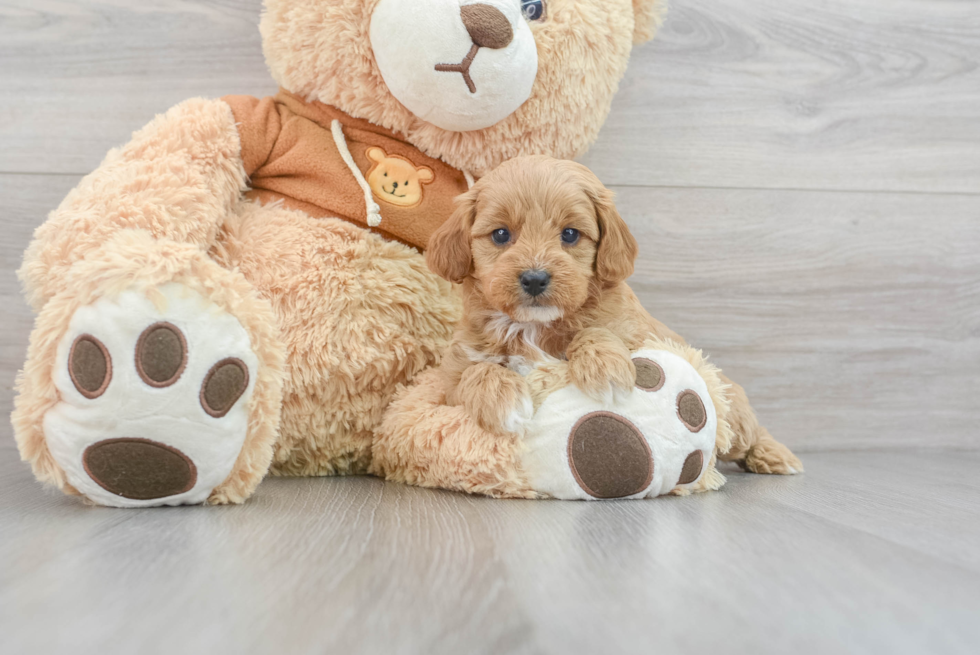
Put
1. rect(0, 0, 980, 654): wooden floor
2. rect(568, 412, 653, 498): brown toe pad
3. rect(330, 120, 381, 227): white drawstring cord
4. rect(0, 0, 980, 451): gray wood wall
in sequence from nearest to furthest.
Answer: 1. rect(0, 0, 980, 654): wooden floor
2. rect(568, 412, 653, 498): brown toe pad
3. rect(330, 120, 381, 227): white drawstring cord
4. rect(0, 0, 980, 451): gray wood wall

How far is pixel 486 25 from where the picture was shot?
43.0 inches

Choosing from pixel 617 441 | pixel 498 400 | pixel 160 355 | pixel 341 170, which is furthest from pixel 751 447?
pixel 160 355

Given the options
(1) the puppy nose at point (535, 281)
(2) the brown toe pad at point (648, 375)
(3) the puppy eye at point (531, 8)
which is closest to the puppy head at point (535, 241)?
(1) the puppy nose at point (535, 281)

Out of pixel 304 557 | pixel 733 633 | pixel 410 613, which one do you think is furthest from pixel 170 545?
pixel 733 633

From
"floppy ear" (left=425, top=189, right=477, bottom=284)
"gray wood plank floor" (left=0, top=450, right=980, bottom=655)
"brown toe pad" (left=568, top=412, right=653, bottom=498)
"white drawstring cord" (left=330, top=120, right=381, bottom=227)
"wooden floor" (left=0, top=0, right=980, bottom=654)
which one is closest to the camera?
"gray wood plank floor" (left=0, top=450, right=980, bottom=655)

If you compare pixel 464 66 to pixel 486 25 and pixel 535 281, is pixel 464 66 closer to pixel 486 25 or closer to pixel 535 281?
pixel 486 25

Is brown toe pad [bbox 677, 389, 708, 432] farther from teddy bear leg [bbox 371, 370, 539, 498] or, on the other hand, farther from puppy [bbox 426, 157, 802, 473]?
teddy bear leg [bbox 371, 370, 539, 498]

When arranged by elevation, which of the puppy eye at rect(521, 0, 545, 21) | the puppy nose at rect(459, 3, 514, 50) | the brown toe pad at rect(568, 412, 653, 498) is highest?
the puppy eye at rect(521, 0, 545, 21)

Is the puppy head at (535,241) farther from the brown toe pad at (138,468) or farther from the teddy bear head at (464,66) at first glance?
the brown toe pad at (138,468)

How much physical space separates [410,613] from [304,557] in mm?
190

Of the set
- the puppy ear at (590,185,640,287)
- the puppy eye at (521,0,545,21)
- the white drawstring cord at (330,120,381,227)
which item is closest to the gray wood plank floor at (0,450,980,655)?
the puppy ear at (590,185,640,287)

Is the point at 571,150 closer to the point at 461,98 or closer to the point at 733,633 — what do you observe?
the point at 461,98

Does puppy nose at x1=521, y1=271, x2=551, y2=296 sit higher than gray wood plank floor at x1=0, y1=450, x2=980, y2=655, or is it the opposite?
puppy nose at x1=521, y1=271, x2=551, y2=296

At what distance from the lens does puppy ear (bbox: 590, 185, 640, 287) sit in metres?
1.09
